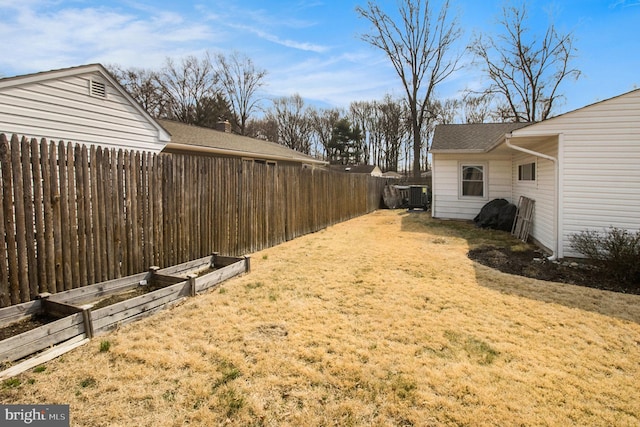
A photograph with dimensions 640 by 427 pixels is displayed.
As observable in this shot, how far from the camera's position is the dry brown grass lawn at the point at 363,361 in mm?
2195

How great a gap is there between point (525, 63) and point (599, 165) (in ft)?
72.0

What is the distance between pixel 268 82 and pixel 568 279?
111 ft

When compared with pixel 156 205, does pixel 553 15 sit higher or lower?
higher

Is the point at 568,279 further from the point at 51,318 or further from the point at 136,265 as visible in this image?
the point at 51,318

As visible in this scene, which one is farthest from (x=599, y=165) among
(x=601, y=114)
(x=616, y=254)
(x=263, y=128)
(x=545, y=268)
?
(x=263, y=128)

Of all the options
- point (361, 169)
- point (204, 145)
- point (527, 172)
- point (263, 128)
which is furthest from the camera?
point (361, 169)

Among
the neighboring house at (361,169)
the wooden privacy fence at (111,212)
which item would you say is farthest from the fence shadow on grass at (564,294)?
the neighboring house at (361,169)

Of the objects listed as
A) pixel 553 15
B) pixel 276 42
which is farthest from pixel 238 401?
pixel 553 15

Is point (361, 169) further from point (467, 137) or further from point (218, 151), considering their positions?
point (218, 151)

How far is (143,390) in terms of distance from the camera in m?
2.39

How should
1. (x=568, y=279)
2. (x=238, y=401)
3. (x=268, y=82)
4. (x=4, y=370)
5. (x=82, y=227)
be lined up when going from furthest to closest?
(x=268, y=82) → (x=568, y=279) → (x=82, y=227) → (x=4, y=370) → (x=238, y=401)

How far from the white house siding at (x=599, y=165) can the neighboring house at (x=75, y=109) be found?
926cm

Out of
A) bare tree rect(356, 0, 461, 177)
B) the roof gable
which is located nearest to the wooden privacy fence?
the roof gable

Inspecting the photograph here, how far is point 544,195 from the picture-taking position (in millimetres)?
7453
